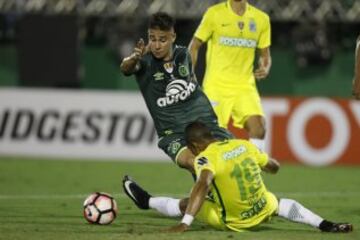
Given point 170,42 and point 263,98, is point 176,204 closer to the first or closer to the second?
point 170,42

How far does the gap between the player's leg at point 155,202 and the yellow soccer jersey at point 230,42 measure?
2117 mm

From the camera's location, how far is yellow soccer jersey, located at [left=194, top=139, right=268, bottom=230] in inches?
321

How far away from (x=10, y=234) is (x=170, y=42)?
2438 mm

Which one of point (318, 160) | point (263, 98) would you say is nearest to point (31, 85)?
point (263, 98)

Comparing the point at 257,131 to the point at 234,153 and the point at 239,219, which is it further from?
the point at 234,153

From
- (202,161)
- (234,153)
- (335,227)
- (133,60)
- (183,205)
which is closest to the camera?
(202,161)

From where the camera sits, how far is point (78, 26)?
18.1 metres

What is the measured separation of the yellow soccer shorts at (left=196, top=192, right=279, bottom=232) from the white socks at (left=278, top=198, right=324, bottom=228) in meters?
0.07

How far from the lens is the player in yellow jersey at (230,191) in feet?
26.6

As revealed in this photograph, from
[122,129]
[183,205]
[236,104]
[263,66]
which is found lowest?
[122,129]

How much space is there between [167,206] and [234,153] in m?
1.30

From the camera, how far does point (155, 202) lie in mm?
9438

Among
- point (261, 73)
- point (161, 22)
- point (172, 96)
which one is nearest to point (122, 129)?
point (261, 73)

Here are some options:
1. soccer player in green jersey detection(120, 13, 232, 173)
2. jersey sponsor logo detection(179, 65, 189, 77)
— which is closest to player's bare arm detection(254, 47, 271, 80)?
soccer player in green jersey detection(120, 13, 232, 173)
